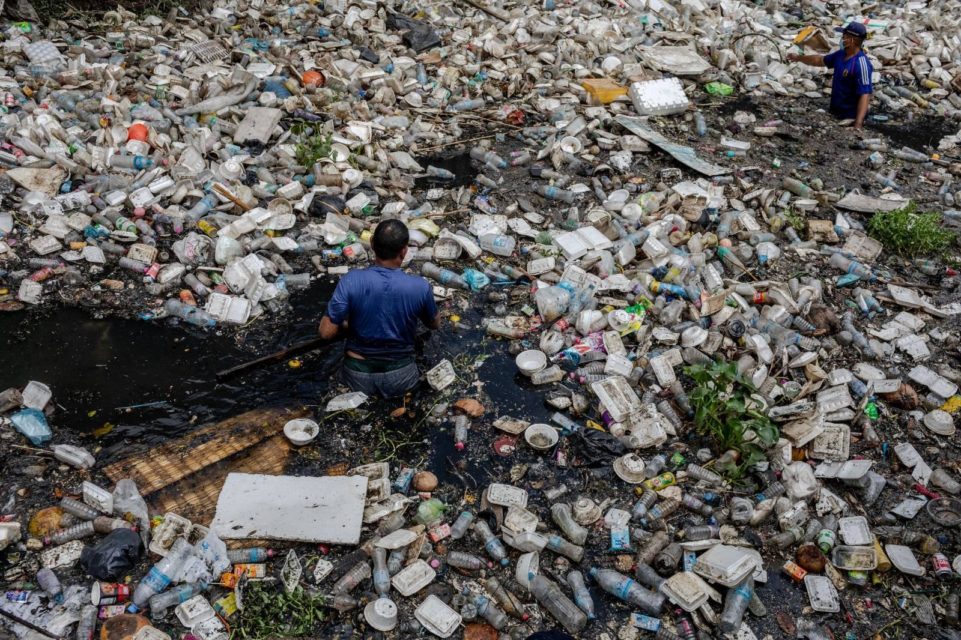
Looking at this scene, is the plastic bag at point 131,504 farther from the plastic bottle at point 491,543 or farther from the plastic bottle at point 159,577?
the plastic bottle at point 491,543

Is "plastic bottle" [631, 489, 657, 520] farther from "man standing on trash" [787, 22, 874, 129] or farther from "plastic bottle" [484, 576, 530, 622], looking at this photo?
"man standing on trash" [787, 22, 874, 129]

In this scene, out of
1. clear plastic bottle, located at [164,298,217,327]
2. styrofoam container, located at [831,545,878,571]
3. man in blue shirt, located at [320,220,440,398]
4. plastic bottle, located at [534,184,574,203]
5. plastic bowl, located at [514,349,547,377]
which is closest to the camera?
styrofoam container, located at [831,545,878,571]

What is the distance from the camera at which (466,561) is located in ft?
12.3

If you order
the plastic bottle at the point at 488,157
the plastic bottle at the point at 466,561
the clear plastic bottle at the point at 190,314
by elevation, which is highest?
the plastic bottle at the point at 488,157

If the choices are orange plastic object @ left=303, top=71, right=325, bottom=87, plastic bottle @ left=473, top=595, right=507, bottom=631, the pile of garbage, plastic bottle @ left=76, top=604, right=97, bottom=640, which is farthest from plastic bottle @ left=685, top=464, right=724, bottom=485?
orange plastic object @ left=303, top=71, right=325, bottom=87

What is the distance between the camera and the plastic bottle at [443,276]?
5734mm

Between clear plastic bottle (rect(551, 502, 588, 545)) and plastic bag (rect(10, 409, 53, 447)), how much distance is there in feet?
10.6

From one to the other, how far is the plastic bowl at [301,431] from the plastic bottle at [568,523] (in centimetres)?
164

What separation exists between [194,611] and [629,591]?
2.30 metres

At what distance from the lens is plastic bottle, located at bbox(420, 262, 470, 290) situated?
18.8 ft

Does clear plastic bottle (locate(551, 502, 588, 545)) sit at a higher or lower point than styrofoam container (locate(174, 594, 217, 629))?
lower

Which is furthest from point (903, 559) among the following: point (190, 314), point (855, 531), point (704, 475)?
point (190, 314)

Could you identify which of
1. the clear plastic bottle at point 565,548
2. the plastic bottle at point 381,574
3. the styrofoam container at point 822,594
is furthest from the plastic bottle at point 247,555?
the styrofoam container at point 822,594

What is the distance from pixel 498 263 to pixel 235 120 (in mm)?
3546
